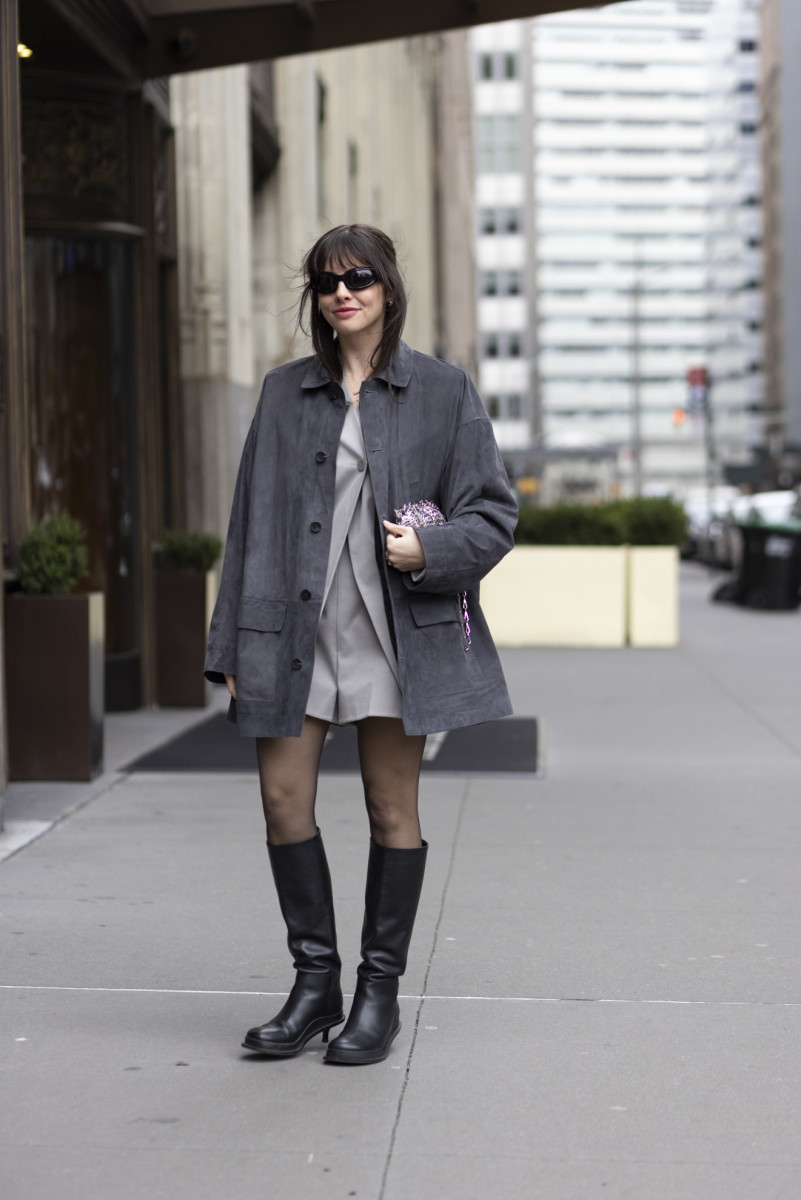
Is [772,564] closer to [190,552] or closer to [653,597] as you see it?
[653,597]

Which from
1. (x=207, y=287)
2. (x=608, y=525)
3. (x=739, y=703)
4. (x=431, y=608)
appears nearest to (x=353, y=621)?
(x=431, y=608)

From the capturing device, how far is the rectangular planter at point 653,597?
54.0ft

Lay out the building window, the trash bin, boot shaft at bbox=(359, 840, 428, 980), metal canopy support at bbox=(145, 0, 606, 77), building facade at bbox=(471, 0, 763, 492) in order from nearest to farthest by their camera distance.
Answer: boot shaft at bbox=(359, 840, 428, 980) < metal canopy support at bbox=(145, 0, 606, 77) < the trash bin < the building window < building facade at bbox=(471, 0, 763, 492)

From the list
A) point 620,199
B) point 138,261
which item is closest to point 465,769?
point 138,261

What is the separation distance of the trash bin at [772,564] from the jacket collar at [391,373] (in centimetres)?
1820

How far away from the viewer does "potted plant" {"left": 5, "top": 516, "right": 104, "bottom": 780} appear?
7.98 metres

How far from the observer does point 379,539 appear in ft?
13.3

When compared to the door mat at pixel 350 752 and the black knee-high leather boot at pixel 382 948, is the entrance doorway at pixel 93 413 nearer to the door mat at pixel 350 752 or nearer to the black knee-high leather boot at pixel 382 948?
the door mat at pixel 350 752

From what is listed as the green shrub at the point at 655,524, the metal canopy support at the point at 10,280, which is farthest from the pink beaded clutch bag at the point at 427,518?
the green shrub at the point at 655,524

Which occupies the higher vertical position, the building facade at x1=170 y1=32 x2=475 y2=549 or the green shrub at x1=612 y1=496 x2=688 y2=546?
the building facade at x1=170 y1=32 x2=475 y2=549

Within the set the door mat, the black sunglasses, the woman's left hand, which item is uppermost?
the black sunglasses

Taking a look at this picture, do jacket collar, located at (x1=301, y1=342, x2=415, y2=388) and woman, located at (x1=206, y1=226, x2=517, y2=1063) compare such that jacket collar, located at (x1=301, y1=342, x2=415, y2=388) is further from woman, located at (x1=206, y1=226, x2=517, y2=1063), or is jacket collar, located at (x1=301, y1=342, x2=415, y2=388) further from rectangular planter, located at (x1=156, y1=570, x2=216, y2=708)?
rectangular planter, located at (x1=156, y1=570, x2=216, y2=708)

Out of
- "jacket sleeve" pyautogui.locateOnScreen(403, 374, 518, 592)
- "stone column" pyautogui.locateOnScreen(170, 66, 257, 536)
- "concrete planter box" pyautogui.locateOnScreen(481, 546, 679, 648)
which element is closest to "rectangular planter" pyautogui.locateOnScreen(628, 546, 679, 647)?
"concrete planter box" pyautogui.locateOnScreen(481, 546, 679, 648)

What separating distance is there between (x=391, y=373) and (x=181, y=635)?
293 inches
